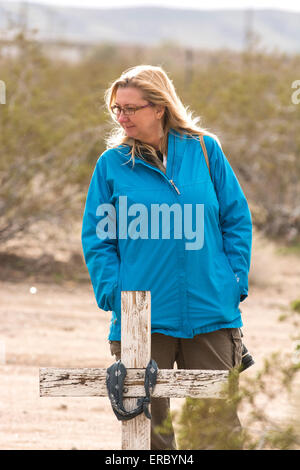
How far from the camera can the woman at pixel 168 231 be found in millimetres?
2762

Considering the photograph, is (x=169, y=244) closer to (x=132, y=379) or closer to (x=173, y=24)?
(x=132, y=379)

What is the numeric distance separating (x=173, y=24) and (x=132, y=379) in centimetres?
17620

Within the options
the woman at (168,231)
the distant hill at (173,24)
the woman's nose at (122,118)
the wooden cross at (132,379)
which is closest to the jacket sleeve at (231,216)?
the woman at (168,231)

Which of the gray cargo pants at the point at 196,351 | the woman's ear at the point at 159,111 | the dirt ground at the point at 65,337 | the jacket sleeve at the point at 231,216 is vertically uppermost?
the woman's ear at the point at 159,111

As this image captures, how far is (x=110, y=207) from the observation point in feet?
9.19

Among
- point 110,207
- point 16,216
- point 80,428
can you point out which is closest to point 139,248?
point 110,207

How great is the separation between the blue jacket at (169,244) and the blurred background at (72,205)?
0.34 meters

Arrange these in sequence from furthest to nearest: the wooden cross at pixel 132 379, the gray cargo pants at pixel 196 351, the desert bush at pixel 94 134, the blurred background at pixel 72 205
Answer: the desert bush at pixel 94 134
the blurred background at pixel 72 205
the gray cargo pants at pixel 196 351
the wooden cross at pixel 132 379

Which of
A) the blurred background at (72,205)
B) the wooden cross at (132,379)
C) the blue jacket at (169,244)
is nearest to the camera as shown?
the wooden cross at (132,379)

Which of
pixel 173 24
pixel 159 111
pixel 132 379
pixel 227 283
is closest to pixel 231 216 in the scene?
pixel 227 283

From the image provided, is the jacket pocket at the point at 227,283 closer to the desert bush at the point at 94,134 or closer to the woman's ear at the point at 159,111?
the woman's ear at the point at 159,111

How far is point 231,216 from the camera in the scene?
113 inches

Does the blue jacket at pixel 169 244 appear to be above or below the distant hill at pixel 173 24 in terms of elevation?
below

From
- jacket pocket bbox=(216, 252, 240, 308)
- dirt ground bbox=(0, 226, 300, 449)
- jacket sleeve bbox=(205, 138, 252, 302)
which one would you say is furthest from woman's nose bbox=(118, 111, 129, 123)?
dirt ground bbox=(0, 226, 300, 449)
